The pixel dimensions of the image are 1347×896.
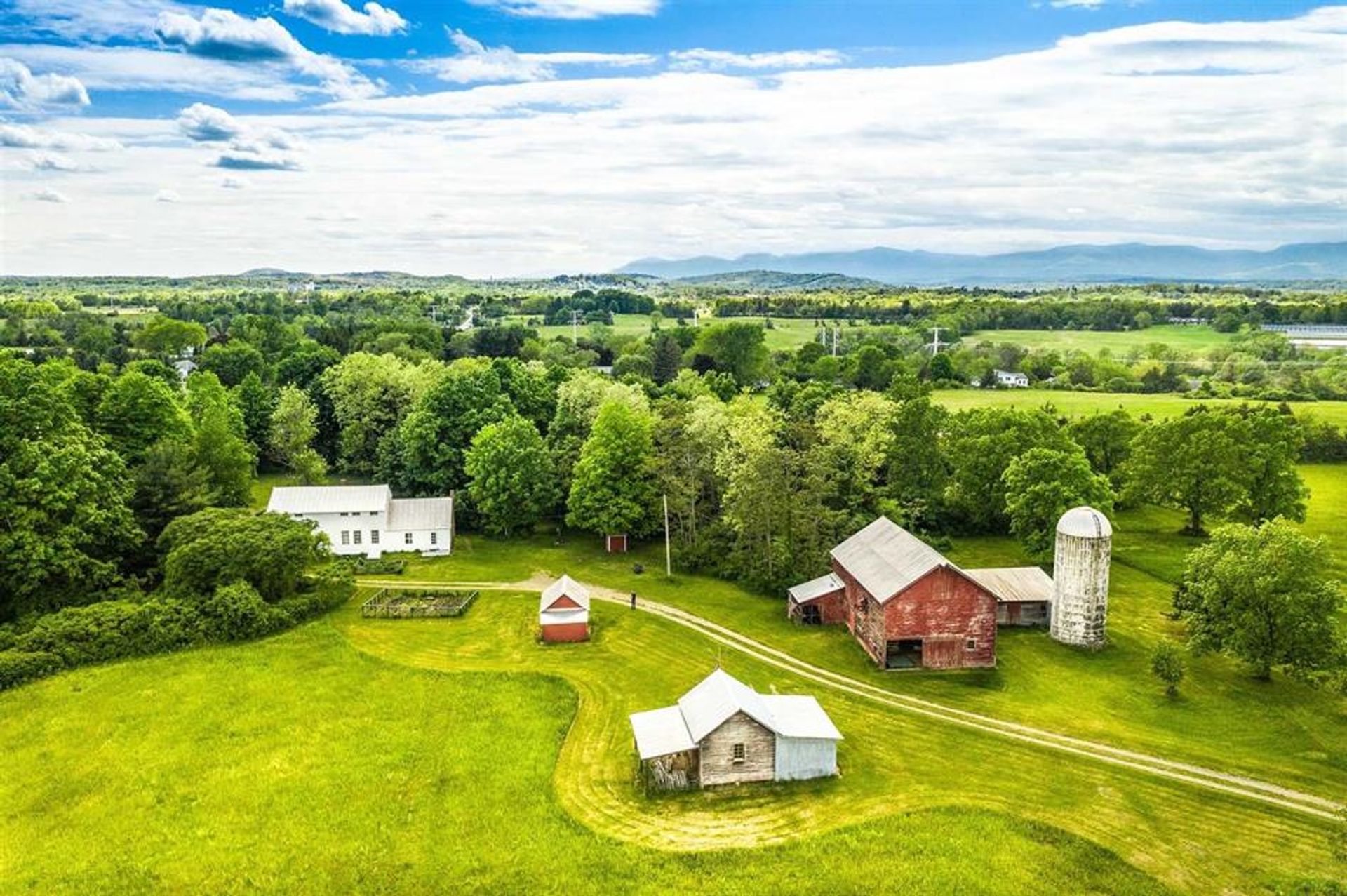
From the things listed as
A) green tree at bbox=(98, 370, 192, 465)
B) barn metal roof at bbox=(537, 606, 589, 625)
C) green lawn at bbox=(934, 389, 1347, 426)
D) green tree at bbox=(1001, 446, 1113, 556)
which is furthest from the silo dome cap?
green tree at bbox=(98, 370, 192, 465)

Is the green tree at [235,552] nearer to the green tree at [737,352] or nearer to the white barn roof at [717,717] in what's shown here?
the white barn roof at [717,717]

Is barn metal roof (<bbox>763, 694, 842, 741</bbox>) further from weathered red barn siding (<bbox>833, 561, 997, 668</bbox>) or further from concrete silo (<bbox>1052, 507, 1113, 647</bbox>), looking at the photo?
concrete silo (<bbox>1052, 507, 1113, 647</bbox>)

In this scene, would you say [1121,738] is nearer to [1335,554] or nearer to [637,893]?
[637,893]

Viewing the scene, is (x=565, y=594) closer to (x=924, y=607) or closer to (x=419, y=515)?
(x=924, y=607)

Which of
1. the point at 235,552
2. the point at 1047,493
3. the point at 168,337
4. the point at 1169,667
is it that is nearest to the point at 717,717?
the point at 1169,667

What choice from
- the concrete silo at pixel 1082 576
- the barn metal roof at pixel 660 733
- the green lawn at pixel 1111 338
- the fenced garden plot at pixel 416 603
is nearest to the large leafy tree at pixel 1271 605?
the concrete silo at pixel 1082 576

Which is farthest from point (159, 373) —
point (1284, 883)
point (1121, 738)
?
point (1284, 883)
